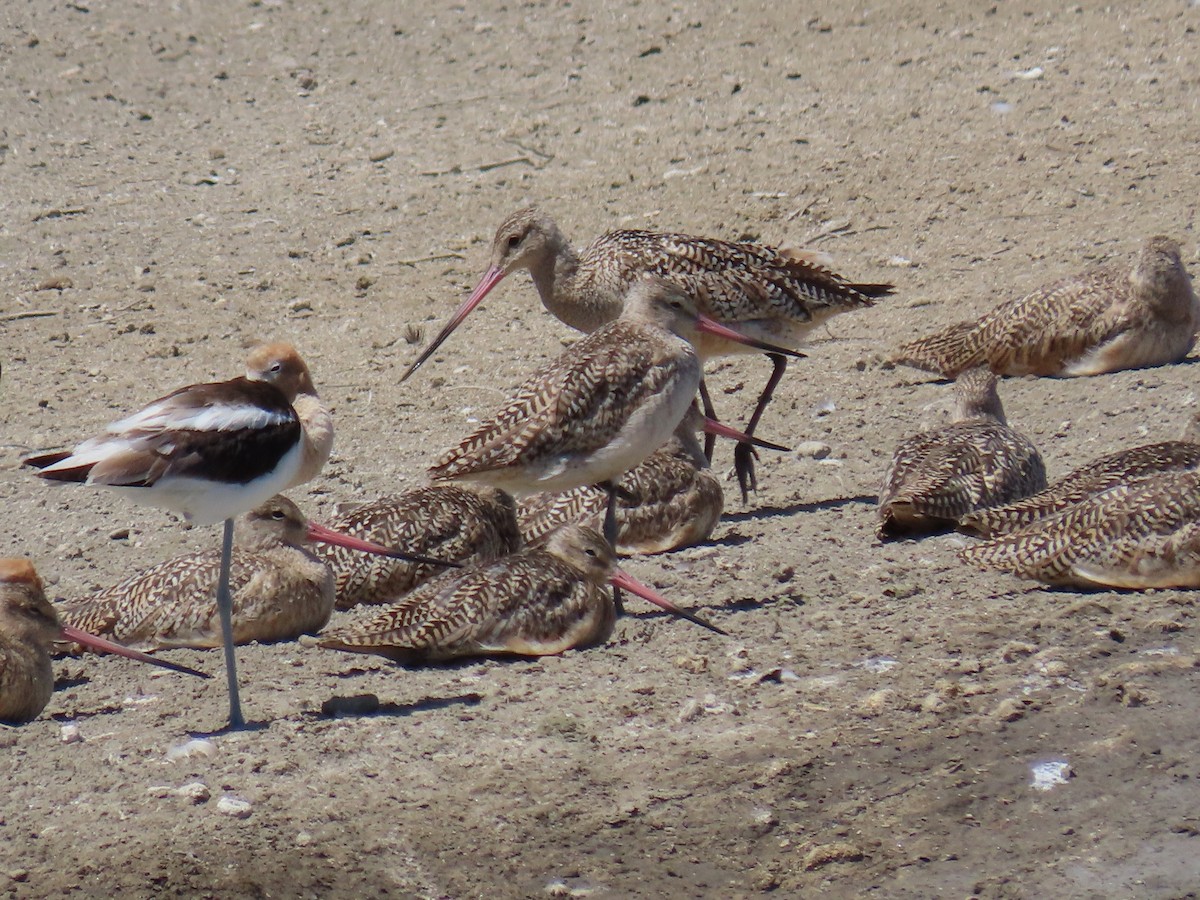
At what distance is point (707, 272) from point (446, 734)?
3863 millimetres

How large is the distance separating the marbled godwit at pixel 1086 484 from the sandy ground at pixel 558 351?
27cm

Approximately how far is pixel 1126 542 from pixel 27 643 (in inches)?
158

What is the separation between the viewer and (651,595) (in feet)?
22.5

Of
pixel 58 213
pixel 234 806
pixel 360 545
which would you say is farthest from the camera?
pixel 58 213


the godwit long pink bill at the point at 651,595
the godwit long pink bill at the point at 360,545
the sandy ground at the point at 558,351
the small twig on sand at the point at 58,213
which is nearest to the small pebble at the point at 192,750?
the sandy ground at the point at 558,351

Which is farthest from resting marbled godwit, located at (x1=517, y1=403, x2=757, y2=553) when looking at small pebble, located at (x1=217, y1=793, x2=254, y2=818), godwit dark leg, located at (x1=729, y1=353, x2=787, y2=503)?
small pebble, located at (x1=217, y1=793, x2=254, y2=818)

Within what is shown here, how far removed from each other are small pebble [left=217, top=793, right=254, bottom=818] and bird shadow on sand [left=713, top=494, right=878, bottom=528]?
353 centimetres

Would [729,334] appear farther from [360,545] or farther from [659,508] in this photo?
→ [360,545]

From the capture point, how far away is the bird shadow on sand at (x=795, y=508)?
8296 mm

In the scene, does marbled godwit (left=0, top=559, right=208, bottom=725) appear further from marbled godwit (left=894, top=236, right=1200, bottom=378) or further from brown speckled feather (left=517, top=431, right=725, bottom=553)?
marbled godwit (left=894, top=236, right=1200, bottom=378)

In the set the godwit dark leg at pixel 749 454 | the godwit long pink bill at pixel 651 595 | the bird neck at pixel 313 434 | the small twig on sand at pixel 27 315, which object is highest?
the bird neck at pixel 313 434

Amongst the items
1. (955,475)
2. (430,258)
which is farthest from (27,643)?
(430,258)

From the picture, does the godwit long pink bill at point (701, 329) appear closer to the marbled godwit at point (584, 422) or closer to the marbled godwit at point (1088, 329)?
the marbled godwit at point (584, 422)

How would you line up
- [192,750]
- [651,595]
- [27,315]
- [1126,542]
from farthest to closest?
[27,315], [651,595], [1126,542], [192,750]
